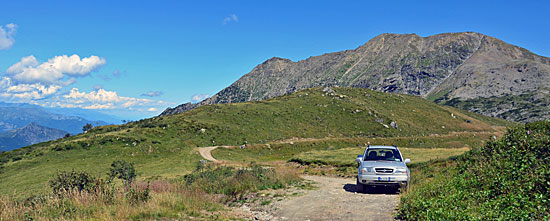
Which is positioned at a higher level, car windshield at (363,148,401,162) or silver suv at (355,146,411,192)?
car windshield at (363,148,401,162)

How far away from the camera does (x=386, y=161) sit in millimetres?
16781

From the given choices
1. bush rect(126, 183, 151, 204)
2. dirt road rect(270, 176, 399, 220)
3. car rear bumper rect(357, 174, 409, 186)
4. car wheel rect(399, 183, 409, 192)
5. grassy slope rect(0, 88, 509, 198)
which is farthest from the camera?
grassy slope rect(0, 88, 509, 198)

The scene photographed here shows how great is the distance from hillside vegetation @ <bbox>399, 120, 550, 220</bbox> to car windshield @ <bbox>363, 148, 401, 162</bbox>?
313 centimetres

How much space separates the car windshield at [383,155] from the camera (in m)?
17.2

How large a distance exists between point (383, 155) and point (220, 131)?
66.4 meters

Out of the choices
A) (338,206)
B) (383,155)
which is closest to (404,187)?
(383,155)

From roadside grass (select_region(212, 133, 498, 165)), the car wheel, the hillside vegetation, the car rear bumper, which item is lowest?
roadside grass (select_region(212, 133, 498, 165))

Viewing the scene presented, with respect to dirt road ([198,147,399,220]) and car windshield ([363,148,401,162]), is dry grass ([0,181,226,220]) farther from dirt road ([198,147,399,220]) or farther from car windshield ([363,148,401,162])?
car windshield ([363,148,401,162])

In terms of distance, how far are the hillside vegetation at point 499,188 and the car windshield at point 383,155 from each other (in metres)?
3.13

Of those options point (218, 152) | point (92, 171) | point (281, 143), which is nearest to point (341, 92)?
point (281, 143)

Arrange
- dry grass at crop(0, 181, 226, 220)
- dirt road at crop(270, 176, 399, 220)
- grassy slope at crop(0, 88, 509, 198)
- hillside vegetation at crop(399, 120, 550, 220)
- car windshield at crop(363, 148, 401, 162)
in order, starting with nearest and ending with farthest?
hillside vegetation at crop(399, 120, 550, 220) < dry grass at crop(0, 181, 226, 220) < dirt road at crop(270, 176, 399, 220) < car windshield at crop(363, 148, 401, 162) < grassy slope at crop(0, 88, 509, 198)

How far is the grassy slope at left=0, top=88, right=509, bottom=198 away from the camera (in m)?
50.7

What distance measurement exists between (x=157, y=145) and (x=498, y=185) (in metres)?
62.7

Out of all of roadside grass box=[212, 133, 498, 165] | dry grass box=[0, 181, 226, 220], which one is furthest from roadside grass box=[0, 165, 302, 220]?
roadside grass box=[212, 133, 498, 165]
